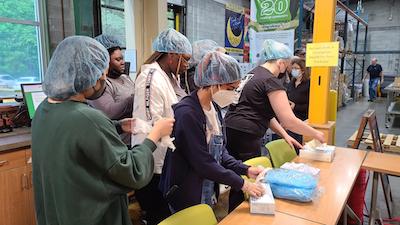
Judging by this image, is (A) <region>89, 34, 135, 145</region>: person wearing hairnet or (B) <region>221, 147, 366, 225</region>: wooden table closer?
(B) <region>221, 147, 366, 225</region>: wooden table

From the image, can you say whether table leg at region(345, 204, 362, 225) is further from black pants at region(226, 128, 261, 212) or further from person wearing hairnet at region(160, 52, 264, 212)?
person wearing hairnet at region(160, 52, 264, 212)

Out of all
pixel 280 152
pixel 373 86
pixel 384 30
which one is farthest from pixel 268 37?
pixel 384 30

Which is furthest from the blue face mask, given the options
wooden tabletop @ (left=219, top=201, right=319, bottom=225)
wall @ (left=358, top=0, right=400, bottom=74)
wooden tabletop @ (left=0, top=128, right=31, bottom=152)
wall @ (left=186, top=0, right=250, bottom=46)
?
wall @ (left=358, top=0, right=400, bottom=74)

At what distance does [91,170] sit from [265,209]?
787 mm

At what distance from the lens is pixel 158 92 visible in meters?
1.76

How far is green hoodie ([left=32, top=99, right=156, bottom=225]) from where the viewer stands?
97cm

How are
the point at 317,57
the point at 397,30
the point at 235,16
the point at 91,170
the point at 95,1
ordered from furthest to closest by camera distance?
the point at 397,30, the point at 235,16, the point at 95,1, the point at 317,57, the point at 91,170

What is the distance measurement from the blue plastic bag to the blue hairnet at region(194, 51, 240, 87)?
0.55 m

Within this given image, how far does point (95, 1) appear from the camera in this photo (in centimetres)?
348

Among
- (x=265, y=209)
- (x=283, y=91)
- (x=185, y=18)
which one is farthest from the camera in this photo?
(x=185, y=18)

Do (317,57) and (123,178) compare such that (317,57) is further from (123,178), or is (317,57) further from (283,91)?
(123,178)

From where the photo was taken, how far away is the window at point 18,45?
3.04 meters

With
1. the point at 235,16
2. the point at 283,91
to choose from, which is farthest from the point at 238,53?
the point at 283,91

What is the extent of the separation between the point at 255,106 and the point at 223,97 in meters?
0.54
